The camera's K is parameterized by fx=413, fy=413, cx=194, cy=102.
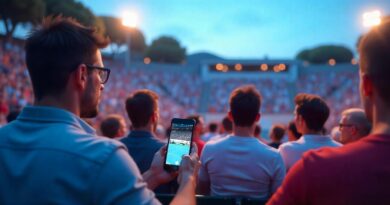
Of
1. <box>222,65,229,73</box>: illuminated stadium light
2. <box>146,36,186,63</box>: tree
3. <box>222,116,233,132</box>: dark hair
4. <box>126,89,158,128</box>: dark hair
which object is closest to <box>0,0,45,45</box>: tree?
<box>222,65,229,73</box>: illuminated stadium light

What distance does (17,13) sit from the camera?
117 ft

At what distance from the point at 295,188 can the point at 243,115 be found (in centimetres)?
216

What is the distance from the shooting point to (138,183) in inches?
65.6

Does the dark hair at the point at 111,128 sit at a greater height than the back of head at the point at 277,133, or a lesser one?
greater

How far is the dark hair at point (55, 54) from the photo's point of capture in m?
1.86

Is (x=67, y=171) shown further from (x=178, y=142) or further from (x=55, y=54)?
(x=178, y=142)

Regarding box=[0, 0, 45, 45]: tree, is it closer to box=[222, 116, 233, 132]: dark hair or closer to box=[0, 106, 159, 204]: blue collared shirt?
box=[222, 116, 233, 132]: dark hair

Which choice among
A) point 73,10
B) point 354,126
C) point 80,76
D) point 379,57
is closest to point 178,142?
point 80,76

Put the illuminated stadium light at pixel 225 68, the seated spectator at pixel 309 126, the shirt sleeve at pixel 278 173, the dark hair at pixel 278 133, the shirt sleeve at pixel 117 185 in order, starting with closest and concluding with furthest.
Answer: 1. the shirt sleeve at pixel 117 185
2. the shirt sleeve at pixel 278 173
3. the seated spectator at pixel 309 126
4. the dark hair at pixel 278 133
5. the illuminated stadium light at pixel 225 68

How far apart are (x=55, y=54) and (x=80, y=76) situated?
0.48ft

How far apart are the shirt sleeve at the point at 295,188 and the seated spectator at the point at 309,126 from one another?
261 centimetres

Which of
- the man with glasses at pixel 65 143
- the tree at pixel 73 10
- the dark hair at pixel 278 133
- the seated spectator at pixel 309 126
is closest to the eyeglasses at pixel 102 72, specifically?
the man with glasses at pixel 65 143

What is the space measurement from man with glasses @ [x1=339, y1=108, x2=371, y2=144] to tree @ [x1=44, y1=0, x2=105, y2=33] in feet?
129

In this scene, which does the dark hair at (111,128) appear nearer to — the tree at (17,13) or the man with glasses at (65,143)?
the man with glasses at (65,143)
